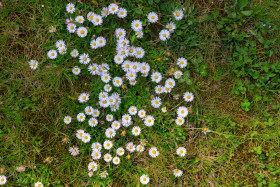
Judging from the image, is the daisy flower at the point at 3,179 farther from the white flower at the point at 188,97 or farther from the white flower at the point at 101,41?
the white flower at the point at 188,97

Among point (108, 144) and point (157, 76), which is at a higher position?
point (157, 76)

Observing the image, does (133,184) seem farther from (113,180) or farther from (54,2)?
(54,2)

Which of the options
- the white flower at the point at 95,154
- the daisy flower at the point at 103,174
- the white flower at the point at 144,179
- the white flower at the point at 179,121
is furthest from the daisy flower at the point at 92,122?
the white flower at the point at 179,121

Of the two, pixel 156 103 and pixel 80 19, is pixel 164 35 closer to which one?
pixel 156 103

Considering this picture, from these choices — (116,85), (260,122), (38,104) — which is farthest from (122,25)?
(260,122)

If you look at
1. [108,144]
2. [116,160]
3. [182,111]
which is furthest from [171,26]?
[116,160]
